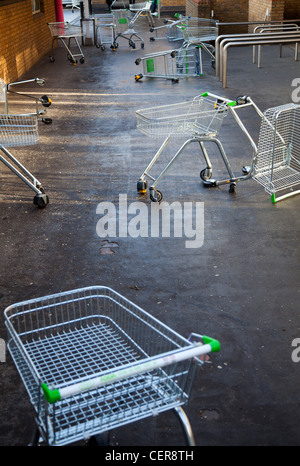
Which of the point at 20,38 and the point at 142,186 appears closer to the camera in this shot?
the point at 142,186

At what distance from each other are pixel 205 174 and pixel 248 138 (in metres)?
0.65

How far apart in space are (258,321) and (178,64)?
30.6ft

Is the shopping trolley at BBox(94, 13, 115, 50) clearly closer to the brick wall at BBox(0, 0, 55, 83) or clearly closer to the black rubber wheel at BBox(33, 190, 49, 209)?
the brick wall at BBox(0, 0, 55, 83)

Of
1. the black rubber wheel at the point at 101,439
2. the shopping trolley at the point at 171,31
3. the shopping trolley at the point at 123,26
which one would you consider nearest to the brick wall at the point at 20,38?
the shopping trolley at the point at 123,26

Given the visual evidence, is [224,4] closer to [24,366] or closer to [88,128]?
[88,128]

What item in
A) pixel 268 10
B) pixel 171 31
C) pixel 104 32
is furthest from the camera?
pixel 104 32

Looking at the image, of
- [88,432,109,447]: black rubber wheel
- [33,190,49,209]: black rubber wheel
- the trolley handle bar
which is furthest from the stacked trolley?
the trolley handle bar

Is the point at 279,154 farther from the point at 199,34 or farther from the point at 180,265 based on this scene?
the point at 199,34

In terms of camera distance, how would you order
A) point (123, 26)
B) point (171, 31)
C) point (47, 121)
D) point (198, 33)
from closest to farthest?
1. point (47, 121)
2. point (198, 33)
3. point (171, 31)
4. point (123, 26)

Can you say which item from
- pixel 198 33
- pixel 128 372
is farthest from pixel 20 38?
pixel 128 372

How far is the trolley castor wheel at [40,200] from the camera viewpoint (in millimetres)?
6332

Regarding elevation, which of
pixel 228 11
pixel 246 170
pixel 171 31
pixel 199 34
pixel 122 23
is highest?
pixel 228 11

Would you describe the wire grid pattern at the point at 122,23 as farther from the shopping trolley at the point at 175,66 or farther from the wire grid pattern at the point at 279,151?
the wire grid pattern at the point at 279,151

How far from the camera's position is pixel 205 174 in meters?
6.86
